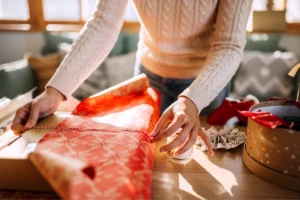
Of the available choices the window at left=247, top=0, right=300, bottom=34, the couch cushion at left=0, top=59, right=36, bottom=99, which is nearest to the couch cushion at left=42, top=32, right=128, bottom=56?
the couch cushion at left=0, top=59, right=36, bottom=99

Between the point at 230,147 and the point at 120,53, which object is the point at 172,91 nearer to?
the point at 230,147

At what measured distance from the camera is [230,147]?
0.82m

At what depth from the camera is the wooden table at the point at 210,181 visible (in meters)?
0.61

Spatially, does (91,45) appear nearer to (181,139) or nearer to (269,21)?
(181,139)

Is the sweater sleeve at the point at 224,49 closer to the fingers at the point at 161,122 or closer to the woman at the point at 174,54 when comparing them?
the woman at the point at 174,54

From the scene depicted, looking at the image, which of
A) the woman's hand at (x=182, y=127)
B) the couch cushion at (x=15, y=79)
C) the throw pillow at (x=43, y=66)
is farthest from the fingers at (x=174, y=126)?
the throw pillow at (x=43, y=66)

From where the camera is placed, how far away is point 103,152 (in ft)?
1.99

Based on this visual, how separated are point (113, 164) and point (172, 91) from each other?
1.97ft

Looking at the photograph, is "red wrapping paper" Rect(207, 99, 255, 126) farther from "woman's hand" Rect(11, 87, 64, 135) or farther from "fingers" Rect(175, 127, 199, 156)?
"woman's hand" Rect(11, 87, 64, 135)

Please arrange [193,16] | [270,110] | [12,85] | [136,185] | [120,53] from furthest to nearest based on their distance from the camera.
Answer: [120,53]
[12,85]
[193,16]
[270,110]
[136,185]

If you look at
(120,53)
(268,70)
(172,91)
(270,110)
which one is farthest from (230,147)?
(120,53)

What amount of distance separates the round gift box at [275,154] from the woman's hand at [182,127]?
0.33ft

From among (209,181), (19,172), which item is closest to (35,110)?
(19,172)

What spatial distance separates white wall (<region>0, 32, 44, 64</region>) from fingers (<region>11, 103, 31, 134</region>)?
2.79m
